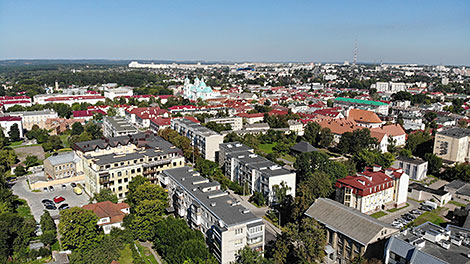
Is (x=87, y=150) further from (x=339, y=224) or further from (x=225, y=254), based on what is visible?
(x=339, y=224)

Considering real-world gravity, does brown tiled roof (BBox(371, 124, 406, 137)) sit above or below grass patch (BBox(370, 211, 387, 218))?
above

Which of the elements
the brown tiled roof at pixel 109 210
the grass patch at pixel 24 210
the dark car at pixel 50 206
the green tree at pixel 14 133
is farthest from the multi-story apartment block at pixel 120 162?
the green tree at pixel 14 133

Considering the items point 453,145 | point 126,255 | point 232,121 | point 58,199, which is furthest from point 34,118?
point 453,145

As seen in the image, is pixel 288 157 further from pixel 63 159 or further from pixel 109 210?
pixel 63 159

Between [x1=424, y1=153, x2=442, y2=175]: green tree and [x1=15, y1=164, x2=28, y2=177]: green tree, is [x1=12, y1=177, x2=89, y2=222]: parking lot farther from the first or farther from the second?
[x1=424, y1=153, x2=442, y2=175]: green tree

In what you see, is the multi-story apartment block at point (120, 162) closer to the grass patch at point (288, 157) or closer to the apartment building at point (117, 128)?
the apartment building at point (117, 128)

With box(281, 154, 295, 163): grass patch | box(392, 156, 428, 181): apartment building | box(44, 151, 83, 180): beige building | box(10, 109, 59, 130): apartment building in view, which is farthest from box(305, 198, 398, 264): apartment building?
box(10, 109, 59, 130): apartment building

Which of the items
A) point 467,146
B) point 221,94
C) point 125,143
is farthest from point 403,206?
point 221,94
